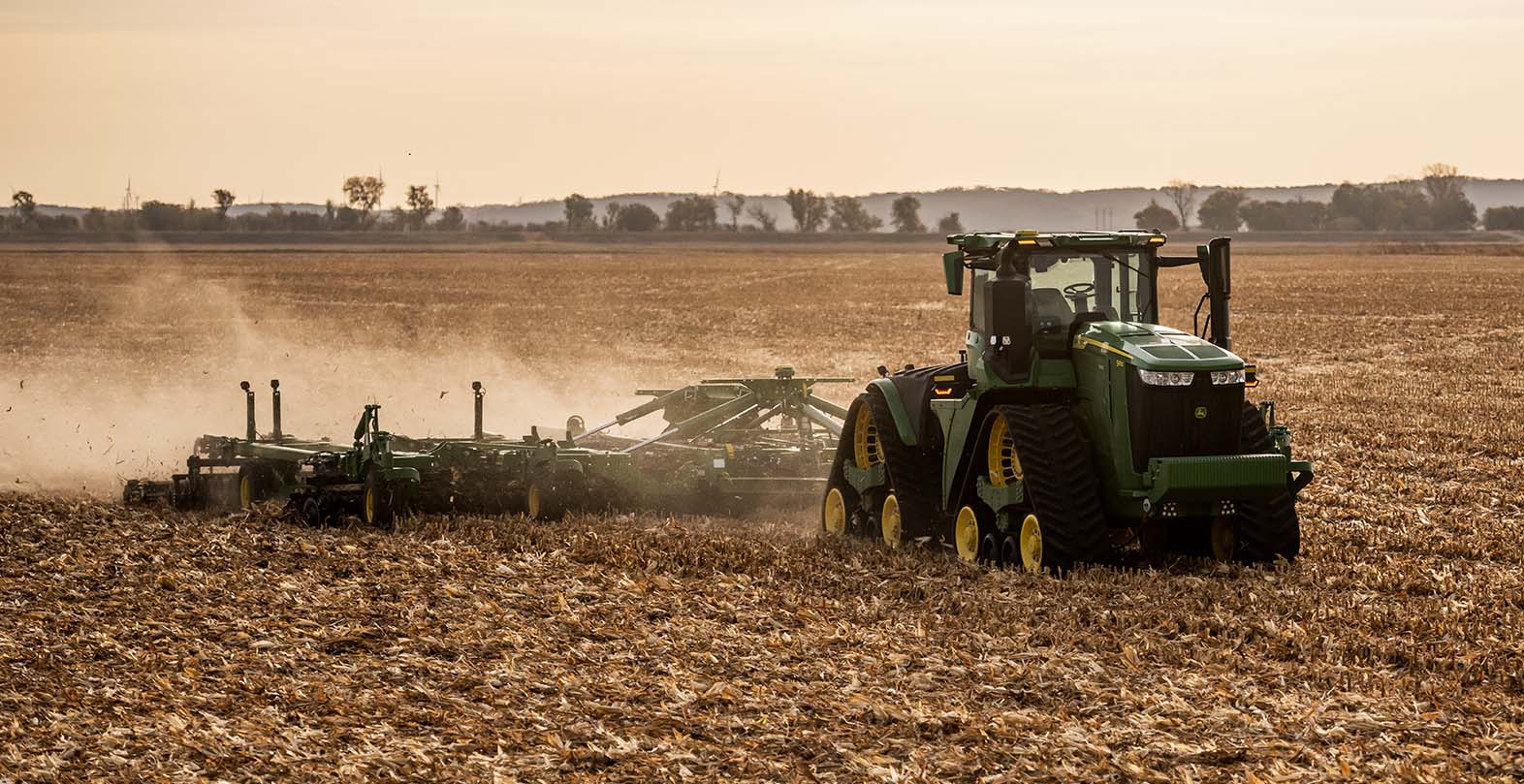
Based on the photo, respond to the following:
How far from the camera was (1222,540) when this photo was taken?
12414 mm

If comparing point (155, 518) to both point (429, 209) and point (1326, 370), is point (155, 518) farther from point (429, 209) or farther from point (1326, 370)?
point (429, 209)

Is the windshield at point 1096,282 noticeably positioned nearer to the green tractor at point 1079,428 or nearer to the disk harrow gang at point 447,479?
the green tractor at point 1079,428

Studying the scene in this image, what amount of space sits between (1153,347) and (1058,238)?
129 cm

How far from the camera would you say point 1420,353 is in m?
35.1

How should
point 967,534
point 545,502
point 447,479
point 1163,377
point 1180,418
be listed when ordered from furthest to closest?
point 447,479 < point 545,502 < point 967,534 < point 1180,418 < point 1163,377

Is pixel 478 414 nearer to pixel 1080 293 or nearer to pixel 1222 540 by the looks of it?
pixel 1080 293

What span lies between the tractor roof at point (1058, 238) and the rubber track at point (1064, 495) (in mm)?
1556

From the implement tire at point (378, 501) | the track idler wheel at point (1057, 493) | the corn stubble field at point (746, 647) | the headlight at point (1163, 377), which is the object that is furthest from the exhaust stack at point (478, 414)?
the headlight at point (1163, 377)

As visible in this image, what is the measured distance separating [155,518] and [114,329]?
26359 millimetres

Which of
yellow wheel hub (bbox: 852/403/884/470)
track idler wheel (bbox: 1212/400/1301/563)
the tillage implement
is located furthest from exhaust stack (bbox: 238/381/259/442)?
track idler wheel (bbox: 1212/400/1301/563)

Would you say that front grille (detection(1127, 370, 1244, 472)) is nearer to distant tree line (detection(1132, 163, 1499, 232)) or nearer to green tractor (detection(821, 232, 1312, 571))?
green tractor (detection(821, 232, 1312, 571))

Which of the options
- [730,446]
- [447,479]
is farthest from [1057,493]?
[447,479]

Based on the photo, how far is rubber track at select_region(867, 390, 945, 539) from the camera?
13.2m

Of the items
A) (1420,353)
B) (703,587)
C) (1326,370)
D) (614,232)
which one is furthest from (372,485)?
(614,232)
